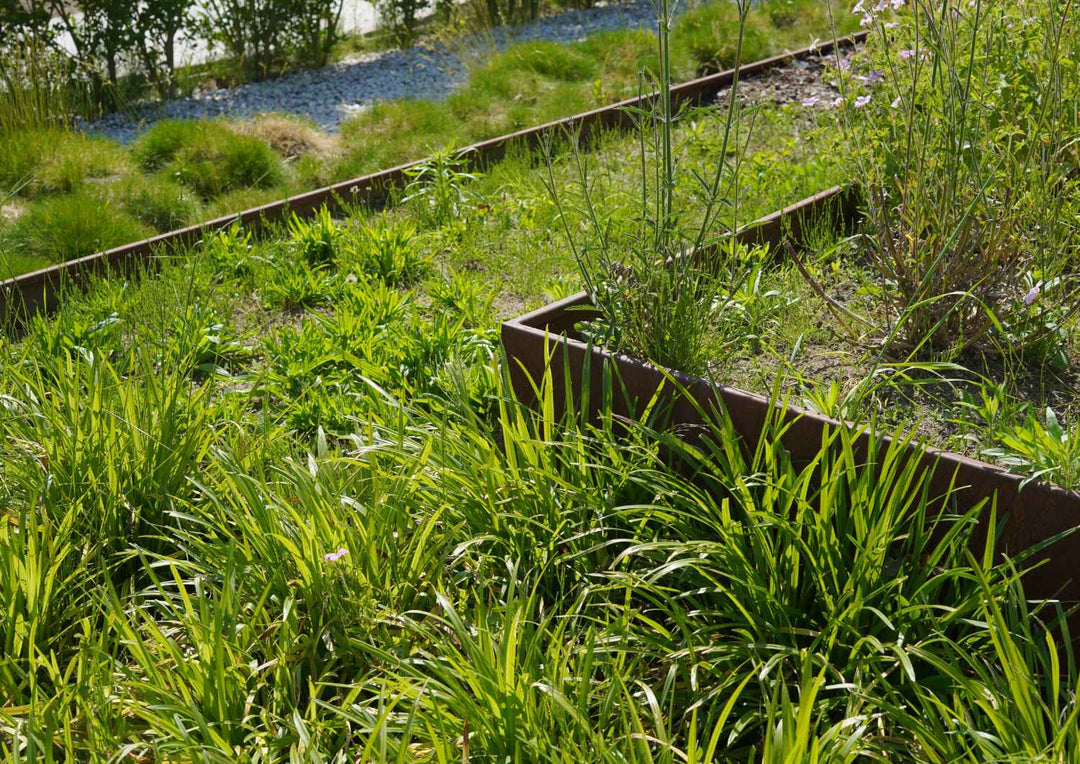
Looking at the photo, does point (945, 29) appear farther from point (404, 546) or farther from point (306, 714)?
point (306, 714)

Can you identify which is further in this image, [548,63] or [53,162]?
[548,63]

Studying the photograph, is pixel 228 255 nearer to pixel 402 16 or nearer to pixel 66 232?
pixel 66 232

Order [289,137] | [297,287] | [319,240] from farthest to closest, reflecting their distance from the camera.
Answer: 1. [289,137]
2. [319,240]
3. [297,287]

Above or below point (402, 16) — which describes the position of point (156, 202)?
below

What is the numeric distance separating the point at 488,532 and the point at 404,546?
229 mm

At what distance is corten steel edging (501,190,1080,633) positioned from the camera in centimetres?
246

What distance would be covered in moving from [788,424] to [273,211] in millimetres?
3590

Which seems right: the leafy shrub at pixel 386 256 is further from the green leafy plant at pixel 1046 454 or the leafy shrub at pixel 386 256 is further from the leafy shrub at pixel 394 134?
the green leafy plant at pixel 1046 454

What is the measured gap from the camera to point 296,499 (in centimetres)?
297

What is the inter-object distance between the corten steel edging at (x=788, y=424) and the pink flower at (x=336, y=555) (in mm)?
776

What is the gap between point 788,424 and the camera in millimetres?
2611

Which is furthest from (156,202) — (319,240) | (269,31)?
(269,31)

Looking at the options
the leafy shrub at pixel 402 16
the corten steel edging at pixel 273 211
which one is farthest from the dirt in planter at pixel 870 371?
the leafy shrub at pixel 402 16

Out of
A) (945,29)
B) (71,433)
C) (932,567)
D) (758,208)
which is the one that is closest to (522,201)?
(758,208)
